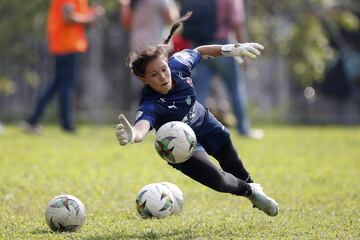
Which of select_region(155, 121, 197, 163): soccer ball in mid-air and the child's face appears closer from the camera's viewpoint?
select_region(155, 121, 197, 163): soccer ball in mid-air

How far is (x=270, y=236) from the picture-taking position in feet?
18.0

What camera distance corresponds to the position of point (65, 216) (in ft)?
18.7

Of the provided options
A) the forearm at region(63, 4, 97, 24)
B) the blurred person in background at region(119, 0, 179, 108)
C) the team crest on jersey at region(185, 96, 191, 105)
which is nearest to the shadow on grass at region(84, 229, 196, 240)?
the team crest on jersey at region(185, 96, 191, 105)

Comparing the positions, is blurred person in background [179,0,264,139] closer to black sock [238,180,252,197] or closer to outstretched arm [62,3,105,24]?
outstretched arm [62,3,105,24]

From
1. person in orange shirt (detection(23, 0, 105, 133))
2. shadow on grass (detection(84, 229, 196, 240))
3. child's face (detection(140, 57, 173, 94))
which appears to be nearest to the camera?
shadow on grass (detection(84, 229, 196, 240))

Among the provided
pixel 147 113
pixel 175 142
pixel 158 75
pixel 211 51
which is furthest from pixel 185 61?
pixel 175 142

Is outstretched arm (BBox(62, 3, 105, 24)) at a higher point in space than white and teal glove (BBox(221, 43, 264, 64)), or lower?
lower

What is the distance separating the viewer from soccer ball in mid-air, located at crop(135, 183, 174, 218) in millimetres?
6297

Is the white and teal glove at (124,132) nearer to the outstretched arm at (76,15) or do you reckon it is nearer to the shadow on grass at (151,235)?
the shadow on grass at (151,235)

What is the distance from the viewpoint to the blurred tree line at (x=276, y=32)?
17.3 m

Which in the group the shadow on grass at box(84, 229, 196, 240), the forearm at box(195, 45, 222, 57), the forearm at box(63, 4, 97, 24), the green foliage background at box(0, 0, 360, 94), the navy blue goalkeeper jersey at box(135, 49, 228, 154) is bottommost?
the green foliage background at box(0, 0, 360, 94)

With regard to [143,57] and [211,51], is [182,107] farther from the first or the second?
[211,51]

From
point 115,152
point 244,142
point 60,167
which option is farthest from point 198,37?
point 60,167

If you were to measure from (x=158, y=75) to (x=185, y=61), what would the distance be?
0.50m
